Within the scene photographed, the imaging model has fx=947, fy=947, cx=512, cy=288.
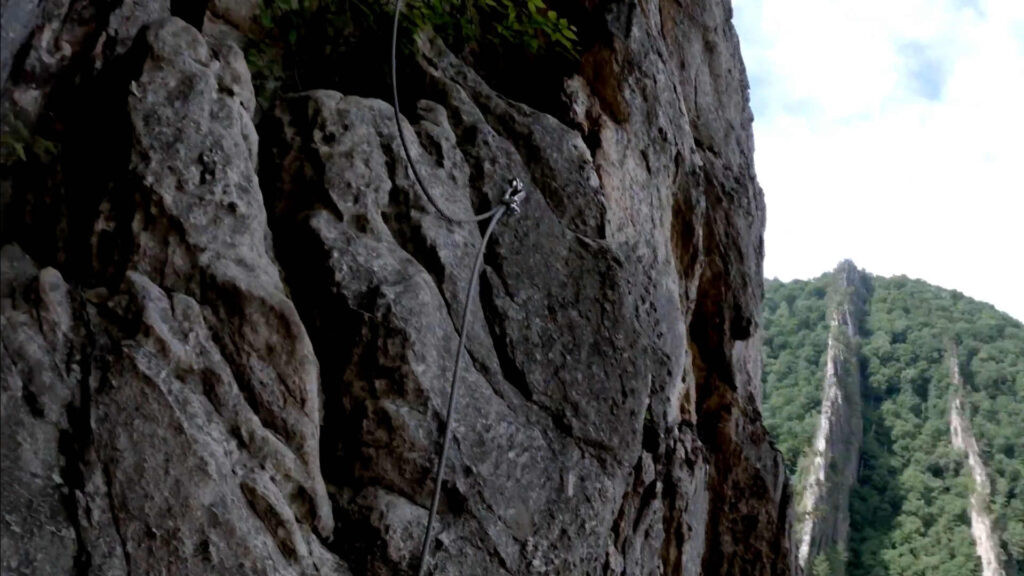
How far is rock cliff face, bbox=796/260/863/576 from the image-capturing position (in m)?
61.2

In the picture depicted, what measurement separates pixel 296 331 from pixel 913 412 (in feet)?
276

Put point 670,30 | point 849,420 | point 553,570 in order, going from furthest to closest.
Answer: point 849,420 < point 670,30 < point 553,570

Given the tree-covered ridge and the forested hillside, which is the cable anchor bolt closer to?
the forested hillside

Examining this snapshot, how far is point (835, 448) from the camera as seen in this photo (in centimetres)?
7144

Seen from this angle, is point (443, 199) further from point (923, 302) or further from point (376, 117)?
point (923, 302)

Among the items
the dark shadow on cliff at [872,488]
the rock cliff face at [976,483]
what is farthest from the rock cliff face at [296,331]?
Answer: the rock cliff face at [976,483]

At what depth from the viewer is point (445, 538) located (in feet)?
16.5

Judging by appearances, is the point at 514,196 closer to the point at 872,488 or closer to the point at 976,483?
the point at 872,488

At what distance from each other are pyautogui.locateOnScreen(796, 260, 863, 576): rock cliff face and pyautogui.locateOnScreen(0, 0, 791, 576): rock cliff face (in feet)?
175

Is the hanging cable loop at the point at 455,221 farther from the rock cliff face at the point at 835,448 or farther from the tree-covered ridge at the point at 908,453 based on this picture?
the tree-covered ridge at the point at 908,453

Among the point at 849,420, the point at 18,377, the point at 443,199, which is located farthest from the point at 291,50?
the point at 849,420

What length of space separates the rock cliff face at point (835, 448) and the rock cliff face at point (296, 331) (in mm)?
53284

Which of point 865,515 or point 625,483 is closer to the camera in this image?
point 625,483

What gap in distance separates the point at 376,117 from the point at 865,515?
68.5 metres
